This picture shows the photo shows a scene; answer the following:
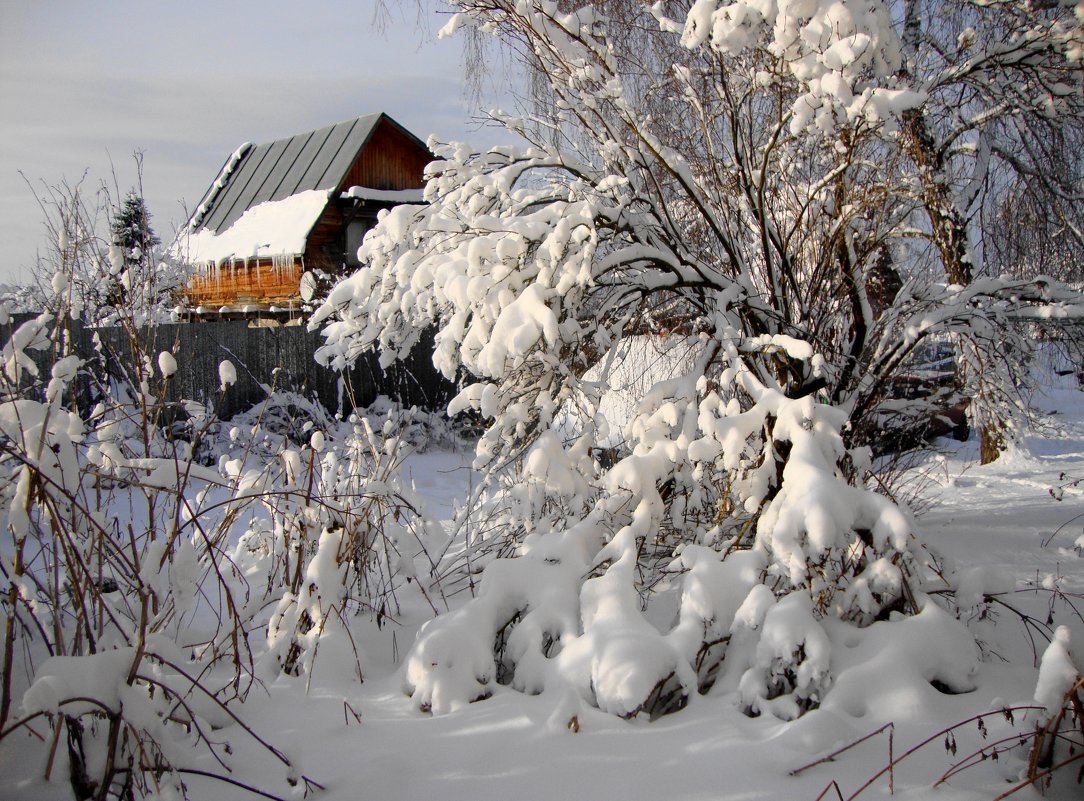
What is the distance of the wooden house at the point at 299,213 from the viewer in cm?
1683

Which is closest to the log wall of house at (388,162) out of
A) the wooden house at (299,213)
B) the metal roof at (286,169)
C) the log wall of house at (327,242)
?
the wooden house at (299,213)

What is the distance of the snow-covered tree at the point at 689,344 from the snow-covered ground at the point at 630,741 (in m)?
0.11

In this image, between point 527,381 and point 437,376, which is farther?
point 437,376

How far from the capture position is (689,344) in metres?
4.66

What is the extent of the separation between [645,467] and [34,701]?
89.5 inches

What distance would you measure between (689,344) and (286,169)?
16.9m

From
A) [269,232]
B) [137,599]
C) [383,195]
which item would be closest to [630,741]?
[137,599]

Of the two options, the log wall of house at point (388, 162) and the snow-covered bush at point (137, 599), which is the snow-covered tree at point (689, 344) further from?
the log wall of house at point (388, 162)

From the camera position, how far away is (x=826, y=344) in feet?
14.8

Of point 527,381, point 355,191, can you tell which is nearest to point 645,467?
point 527,381

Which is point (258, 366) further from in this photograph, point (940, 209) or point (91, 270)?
point (940, 209)

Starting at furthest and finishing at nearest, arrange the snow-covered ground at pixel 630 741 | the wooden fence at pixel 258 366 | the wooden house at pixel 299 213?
the wooden house at pixel 299 213
the wooden fence at pixel 258 366
the snow-covered ground at pixel 630 741

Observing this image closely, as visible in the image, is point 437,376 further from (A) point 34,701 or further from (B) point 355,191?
(A) point 34,701

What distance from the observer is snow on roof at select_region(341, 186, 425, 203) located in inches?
666
